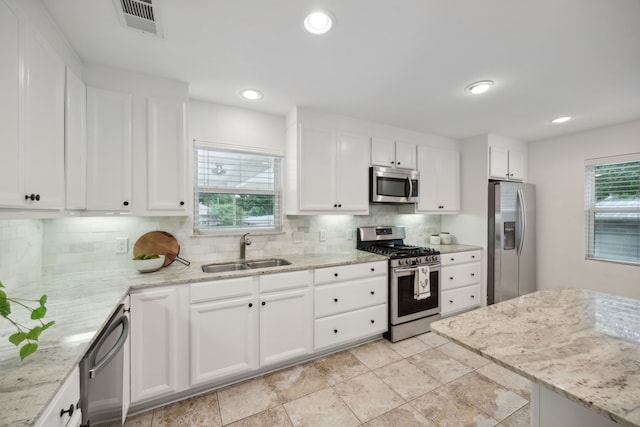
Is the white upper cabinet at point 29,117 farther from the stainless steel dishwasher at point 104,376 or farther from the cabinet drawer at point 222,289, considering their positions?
the cabinet drawer at point 222,289

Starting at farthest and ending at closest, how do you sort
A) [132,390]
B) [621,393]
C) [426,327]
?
[426,327]
[132,390]
[621,393]

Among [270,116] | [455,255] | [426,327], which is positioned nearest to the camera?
[270,116]

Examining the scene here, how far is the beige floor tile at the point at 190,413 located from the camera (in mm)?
1746

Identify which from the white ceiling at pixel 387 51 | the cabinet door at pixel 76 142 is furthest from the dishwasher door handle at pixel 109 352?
the white ceiling at pixel 387 51

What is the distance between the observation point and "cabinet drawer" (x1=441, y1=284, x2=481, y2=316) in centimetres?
327

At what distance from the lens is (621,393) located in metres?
0.76

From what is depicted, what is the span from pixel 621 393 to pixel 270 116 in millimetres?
2973

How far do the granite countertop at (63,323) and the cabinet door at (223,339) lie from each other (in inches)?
9.8

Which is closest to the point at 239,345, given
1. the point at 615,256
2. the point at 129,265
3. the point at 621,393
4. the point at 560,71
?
the point at 129,265

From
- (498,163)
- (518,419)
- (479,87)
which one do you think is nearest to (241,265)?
(518,419)

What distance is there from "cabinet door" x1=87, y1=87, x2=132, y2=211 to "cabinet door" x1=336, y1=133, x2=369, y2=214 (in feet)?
6.26

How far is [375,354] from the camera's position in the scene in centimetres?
257

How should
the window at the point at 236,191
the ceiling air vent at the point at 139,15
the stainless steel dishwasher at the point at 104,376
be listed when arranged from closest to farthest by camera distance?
the stainless steel dishwasher at the point at 104,376
the ceiling air vent at the point at 139,15
the window at the point at 236,191

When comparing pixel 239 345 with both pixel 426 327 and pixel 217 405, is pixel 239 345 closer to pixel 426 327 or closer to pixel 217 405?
pixel 217 405
